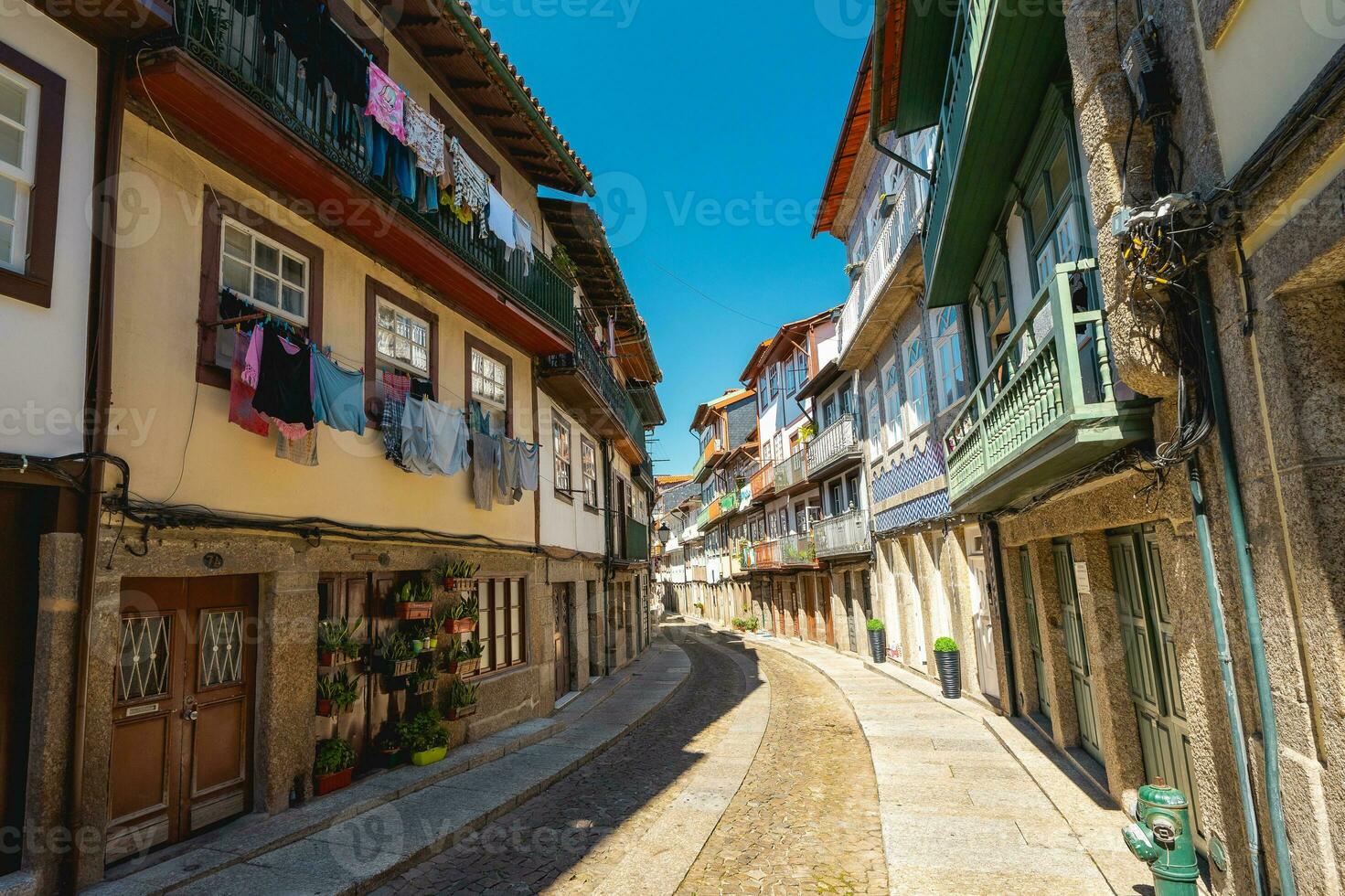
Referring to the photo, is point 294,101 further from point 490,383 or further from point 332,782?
point 332,782

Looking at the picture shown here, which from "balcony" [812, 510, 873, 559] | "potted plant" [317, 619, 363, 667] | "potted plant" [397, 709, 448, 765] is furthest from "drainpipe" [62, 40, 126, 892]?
"balcony" [812, 510, 873, 559]

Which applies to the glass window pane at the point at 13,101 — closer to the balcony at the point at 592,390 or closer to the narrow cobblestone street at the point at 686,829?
the narrow cobblestone street at the point at 686,829

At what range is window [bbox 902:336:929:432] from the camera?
1456 cm

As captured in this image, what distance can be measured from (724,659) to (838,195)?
1416cm

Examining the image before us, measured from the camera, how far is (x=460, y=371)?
10398mm

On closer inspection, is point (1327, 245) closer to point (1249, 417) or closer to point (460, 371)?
point (1249, 417)

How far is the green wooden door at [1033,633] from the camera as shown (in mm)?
10070

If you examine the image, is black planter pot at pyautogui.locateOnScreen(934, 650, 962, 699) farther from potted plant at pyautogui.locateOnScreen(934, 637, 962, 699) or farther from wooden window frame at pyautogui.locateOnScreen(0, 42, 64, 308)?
wooden window frame at pyautogui.locateOnScreen(0, 42, 64, 308)

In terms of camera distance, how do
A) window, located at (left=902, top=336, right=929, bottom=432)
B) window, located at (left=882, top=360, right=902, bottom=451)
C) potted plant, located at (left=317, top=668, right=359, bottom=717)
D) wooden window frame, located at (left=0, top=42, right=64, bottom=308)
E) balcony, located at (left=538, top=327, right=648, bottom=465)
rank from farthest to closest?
window, located at (left=882, top=360, right=902, bottom=451) → window, located at (left=902, top=336, right=929, bottom=432) → balcony, located at (left=538, top=327, right=648, bottom=465) → potted plant, located at (left=317, top=668, right=359, bottom=717) → wooden window frame, located at (left=0, top=42, right=64, bottom=308)

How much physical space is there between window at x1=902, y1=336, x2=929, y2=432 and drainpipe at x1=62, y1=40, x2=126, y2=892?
1277cm

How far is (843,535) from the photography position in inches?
848

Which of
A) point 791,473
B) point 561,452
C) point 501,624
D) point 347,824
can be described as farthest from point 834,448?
point 347,824

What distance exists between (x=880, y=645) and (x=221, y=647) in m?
16.5

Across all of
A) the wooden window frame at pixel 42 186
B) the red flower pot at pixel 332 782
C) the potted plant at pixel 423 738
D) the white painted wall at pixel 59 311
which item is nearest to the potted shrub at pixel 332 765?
the red flower pot at pixel 332 782
